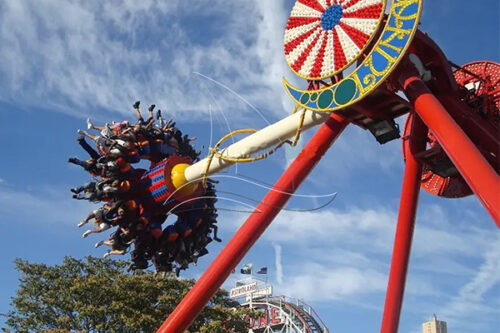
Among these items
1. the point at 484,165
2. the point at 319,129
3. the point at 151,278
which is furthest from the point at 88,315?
the point at 484,165

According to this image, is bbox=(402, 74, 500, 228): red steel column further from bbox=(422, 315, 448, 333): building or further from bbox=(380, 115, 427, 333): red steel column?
bbox=(422, 315, 448, 333): building

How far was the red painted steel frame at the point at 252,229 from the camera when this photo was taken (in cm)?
991

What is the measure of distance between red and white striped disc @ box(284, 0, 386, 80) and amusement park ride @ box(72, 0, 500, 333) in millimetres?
20

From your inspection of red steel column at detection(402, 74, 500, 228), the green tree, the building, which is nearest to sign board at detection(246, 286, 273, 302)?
the green tree

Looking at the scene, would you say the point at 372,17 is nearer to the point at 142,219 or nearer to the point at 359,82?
the point at 359,82

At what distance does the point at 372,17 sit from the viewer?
9.67 metres

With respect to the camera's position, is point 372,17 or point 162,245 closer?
point 372,17

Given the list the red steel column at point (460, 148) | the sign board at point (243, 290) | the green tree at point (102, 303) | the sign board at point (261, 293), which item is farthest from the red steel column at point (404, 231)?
the sign board at point (243, 290)

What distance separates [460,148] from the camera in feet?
26.5

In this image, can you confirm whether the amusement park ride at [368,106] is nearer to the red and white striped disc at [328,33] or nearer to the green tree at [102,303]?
the red and white striped disc at [328,33]

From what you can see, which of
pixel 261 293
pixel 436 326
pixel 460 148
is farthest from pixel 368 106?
pixel 436 326

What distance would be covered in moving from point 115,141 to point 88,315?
29.1ft

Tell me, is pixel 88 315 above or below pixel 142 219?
above

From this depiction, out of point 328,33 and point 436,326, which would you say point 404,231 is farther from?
point 436,326
